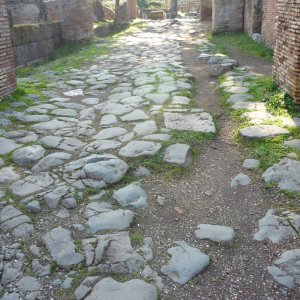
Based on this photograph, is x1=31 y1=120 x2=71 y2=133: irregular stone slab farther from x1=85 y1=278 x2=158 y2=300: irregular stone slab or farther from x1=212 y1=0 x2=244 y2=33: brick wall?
x1=212 y1=0 x2=244 y2=33: brick wall

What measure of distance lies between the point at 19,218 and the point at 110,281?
106 cm

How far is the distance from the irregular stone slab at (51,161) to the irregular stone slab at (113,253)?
51.9 inches

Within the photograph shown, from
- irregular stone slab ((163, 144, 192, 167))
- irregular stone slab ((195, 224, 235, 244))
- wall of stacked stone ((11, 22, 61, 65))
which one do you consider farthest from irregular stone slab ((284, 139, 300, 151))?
wall of stacked stone ((11, 22, 61, 65))

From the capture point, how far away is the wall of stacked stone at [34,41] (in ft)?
31.2

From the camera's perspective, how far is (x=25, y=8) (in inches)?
494

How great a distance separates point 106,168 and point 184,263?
1438 millimetres

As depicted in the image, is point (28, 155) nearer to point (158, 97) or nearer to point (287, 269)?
point (158, 97)

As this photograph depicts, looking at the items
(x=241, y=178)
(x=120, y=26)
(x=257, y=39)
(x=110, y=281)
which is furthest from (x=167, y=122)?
(x=120, y=26)

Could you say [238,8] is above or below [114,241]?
above

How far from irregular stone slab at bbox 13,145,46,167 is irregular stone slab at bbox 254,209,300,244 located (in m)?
2.37

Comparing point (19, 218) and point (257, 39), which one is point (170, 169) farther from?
point (257, 39)

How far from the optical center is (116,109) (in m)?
5.63

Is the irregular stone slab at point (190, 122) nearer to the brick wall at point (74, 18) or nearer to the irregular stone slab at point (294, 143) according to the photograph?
the irregular stone slab at point (294, 143)

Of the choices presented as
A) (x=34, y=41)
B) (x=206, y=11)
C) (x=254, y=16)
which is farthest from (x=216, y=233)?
(x=206, y=11)
